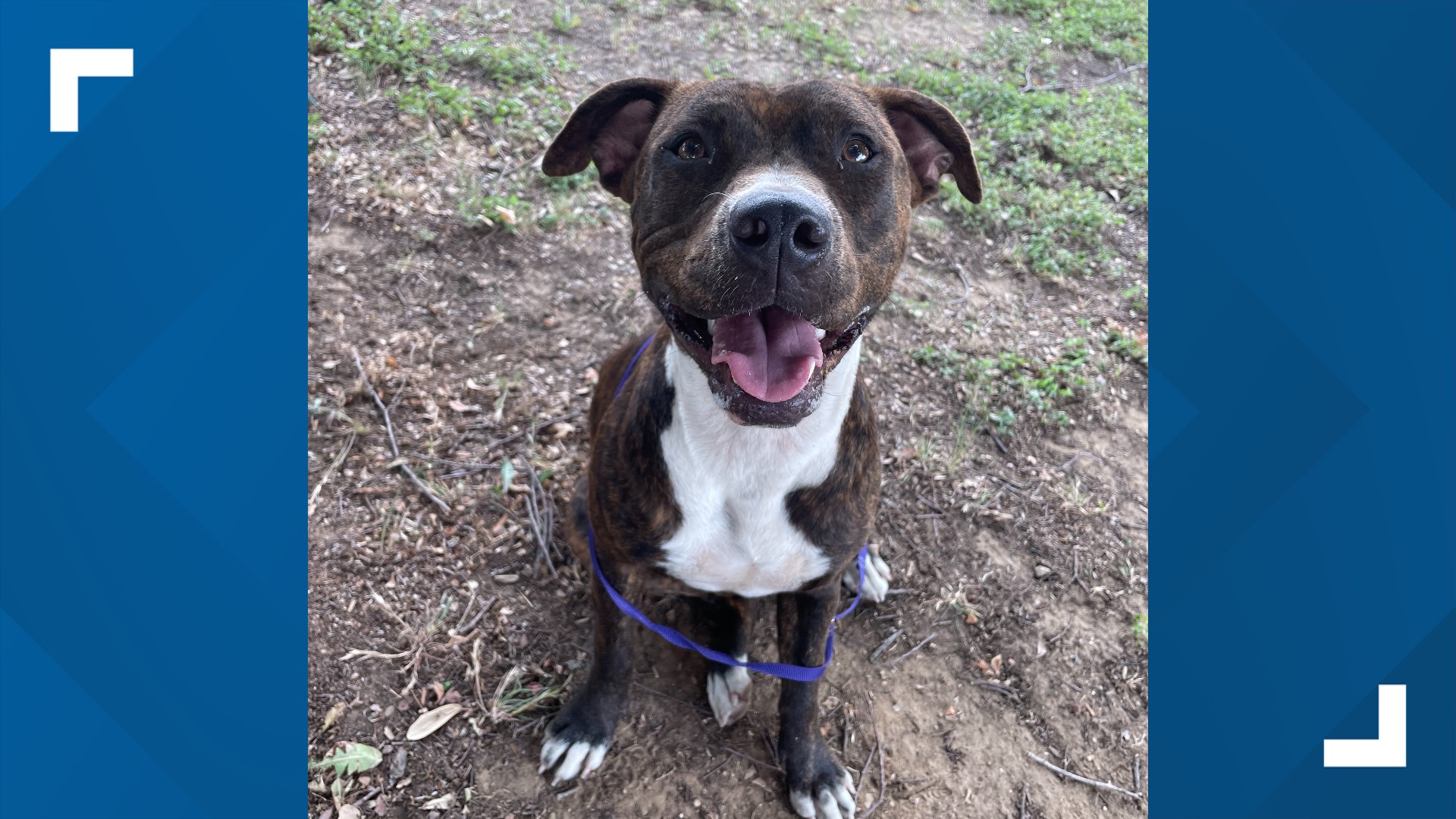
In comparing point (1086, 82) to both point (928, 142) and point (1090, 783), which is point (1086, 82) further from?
point (1090, 783)

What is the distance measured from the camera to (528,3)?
7305 millimetres

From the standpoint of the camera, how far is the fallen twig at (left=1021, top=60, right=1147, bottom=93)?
7.19m

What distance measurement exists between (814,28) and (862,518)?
554cm

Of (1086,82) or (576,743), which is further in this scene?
(1086,82)

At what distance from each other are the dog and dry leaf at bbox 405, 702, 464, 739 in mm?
382

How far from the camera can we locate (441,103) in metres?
6.13

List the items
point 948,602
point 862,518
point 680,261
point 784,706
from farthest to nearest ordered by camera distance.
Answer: point 948,602 → point 784,706 → point 862,518 → point 680,261

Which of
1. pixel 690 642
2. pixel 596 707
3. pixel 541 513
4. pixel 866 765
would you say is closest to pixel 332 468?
pixel 541 513

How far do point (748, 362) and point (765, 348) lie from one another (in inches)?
2.6

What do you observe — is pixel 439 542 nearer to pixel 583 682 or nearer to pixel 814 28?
pixel 583 682

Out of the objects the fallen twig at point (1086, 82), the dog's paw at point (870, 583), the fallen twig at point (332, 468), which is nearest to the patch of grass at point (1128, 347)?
the dog's paw at point (870, 583)

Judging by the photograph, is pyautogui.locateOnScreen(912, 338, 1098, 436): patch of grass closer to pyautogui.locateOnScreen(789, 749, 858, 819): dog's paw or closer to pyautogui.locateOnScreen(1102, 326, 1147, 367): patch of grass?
pyautogui.locateOnScreen(1102, 326, 1147, 367): patch of grass
